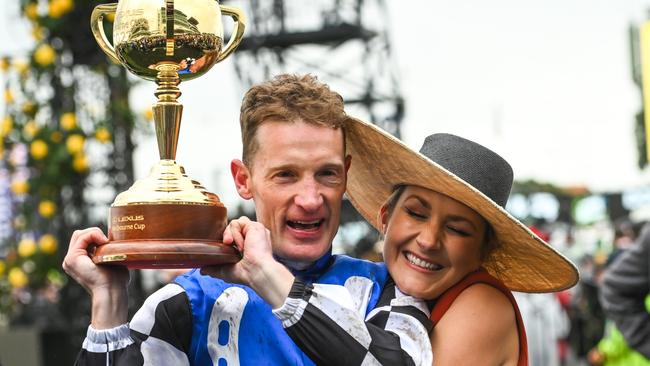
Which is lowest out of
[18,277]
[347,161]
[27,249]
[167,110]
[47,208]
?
[18,277]

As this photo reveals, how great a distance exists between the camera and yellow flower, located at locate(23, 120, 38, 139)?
799 cm

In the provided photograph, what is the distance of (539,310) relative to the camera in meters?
9.77

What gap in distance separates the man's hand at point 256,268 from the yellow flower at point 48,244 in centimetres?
579

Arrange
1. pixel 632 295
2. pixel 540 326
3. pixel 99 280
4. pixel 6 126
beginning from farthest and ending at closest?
pixel 540 326 → pixel 6 126 → pixel 632 295 → pixel 99 280

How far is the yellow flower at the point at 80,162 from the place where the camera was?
26.0 ft

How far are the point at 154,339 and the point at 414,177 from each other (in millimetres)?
779

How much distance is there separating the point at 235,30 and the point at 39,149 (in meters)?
5.18

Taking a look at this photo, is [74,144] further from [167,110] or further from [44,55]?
[167,110]

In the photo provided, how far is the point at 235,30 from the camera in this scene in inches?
117

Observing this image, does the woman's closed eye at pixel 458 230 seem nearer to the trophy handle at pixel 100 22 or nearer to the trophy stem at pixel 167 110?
the trophy stem at pixel 167 110

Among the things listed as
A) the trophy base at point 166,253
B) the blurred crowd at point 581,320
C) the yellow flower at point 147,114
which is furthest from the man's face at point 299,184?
the yellow flower at point 147,114

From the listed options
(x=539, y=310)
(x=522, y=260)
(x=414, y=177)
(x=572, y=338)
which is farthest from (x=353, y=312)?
(x=572, y=338)

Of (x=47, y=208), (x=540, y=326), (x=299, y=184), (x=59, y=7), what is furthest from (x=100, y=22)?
(x=540, y=326)

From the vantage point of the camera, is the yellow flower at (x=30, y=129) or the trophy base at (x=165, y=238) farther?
the yellow flower at (x=30, y=129)
